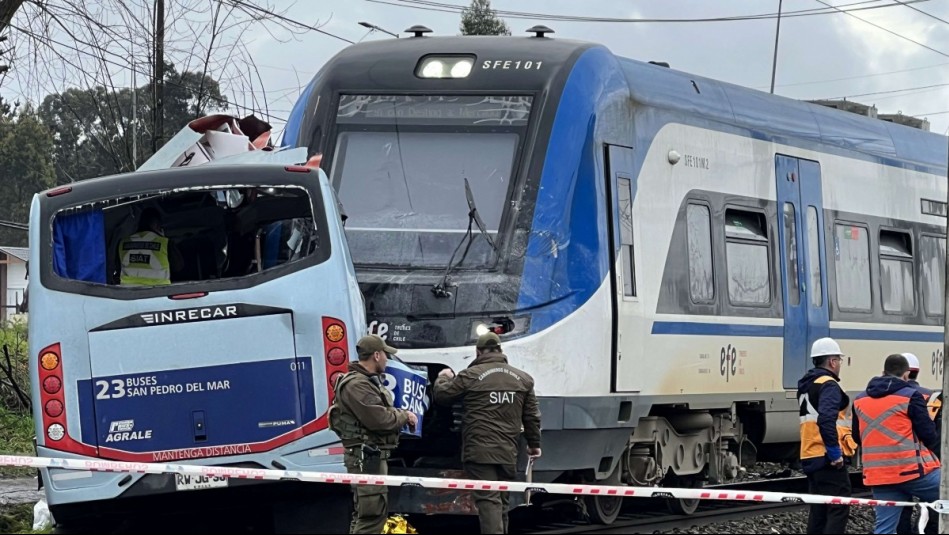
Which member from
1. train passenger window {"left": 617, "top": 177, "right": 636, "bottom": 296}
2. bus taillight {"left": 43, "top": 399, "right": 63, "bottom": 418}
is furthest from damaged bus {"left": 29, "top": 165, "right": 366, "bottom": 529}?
train passenger window {"left": 617, "top": 177, "right": 636, "bottom": 296}

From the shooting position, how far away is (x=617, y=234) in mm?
10953

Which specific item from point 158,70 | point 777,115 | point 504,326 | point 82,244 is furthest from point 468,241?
point 158,70

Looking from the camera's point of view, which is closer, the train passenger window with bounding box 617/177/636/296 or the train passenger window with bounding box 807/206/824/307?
the train passenger window with bounding box 617/177/636/296

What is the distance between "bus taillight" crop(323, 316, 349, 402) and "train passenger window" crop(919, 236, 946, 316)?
28.7 feet

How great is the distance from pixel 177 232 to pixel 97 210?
2.96 feet

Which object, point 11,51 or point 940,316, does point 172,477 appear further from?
point 940,316

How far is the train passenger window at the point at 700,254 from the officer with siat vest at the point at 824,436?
149 cm

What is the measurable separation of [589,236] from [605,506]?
2.47m

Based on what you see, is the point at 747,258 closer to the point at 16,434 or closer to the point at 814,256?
the point at 814,256

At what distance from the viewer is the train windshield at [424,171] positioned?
1066 centimetres

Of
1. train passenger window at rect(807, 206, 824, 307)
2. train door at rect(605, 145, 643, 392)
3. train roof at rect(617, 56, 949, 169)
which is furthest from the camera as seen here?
train passenger window at rect(807, 206, 824, 307)

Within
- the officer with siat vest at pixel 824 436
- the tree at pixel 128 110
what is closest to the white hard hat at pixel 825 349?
the officer with siat vest at pixel 824 436

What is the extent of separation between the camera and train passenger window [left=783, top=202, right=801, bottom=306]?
13312mm

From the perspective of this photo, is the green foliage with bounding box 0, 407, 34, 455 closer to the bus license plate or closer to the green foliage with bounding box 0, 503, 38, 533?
the green foliage with bounding box 0, 503, 38, 533
